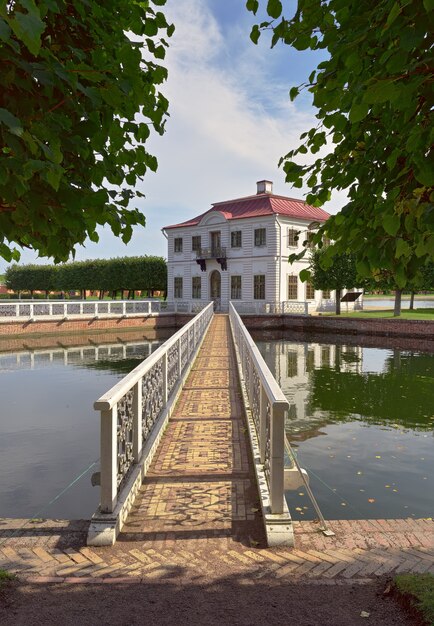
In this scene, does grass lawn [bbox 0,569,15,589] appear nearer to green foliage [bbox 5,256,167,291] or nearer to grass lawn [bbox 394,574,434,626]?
grass lawn [bbox 394,574,434,626]

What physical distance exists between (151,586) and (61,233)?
2473 mm

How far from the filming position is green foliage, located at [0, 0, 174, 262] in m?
2.44

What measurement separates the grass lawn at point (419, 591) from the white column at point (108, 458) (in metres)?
2.22

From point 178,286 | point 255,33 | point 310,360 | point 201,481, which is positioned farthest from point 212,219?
point 255,33

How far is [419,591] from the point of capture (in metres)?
2.89

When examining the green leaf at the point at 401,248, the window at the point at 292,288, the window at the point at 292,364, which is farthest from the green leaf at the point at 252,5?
the window at the point at 292,288

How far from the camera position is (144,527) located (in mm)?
4066

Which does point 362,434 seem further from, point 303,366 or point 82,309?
point 82,309

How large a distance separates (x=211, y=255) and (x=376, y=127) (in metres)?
36.0

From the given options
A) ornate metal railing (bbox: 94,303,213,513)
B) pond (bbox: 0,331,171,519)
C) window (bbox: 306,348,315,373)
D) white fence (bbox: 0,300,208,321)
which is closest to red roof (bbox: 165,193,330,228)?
white fence (bbox: 0,300,208,321)

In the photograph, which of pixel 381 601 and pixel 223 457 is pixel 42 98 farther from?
pixel 223 457

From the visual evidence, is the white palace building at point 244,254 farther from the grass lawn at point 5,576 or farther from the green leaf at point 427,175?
the grass lawn at point 5,576

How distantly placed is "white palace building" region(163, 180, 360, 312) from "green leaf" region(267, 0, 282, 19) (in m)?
32.0

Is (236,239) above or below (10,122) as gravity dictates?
above
